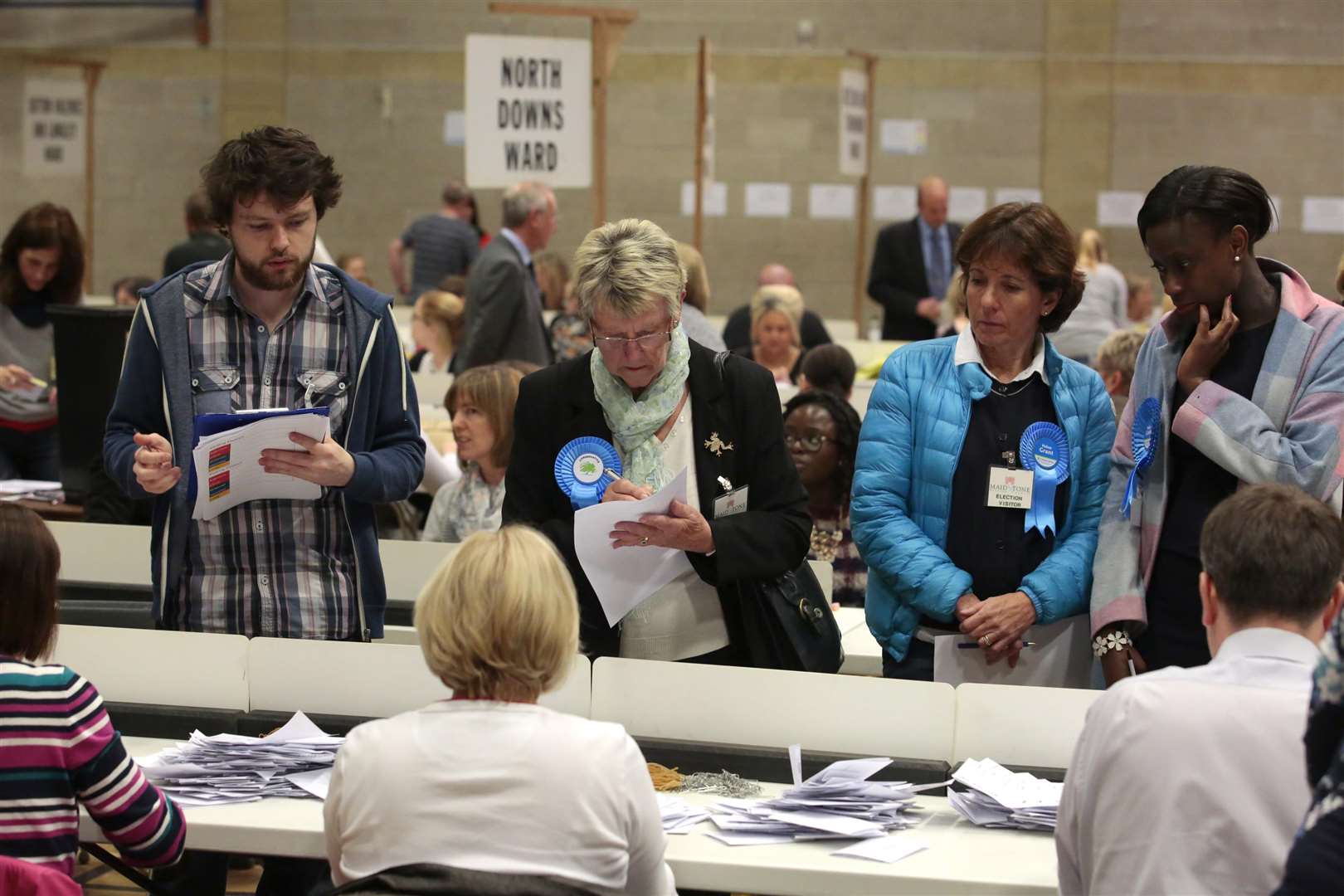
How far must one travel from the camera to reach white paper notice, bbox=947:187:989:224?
14.1 meters

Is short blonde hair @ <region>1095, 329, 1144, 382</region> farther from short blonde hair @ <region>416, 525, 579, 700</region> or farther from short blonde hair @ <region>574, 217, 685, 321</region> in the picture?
short blonde hair @ <region>416, 525, 579, 700</region>

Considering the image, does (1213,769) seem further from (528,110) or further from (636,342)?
(528,110)

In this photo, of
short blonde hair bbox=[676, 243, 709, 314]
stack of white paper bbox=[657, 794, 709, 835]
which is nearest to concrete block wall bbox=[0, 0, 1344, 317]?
short blonde hair bbox=[676, 243, 709, 314]

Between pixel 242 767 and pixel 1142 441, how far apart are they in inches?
69.5

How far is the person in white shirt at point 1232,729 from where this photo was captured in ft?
6.83

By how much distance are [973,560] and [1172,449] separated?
1.43 ft

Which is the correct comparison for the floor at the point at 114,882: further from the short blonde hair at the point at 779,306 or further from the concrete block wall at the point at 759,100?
the concrete block wall at the point at 759,100

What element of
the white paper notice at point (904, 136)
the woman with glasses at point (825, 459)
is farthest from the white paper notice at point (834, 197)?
the woman with glasses at point (825, 459)

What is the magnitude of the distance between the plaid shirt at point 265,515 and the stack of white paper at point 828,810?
3.21 feet

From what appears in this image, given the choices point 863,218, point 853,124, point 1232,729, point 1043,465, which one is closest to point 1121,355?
point 1043,465

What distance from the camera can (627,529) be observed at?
9.72ft

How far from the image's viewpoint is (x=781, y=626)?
3119 mm

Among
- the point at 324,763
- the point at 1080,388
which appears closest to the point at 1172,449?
the point at 1080,388

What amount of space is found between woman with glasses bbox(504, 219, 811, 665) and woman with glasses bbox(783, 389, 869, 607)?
1.61 metres
